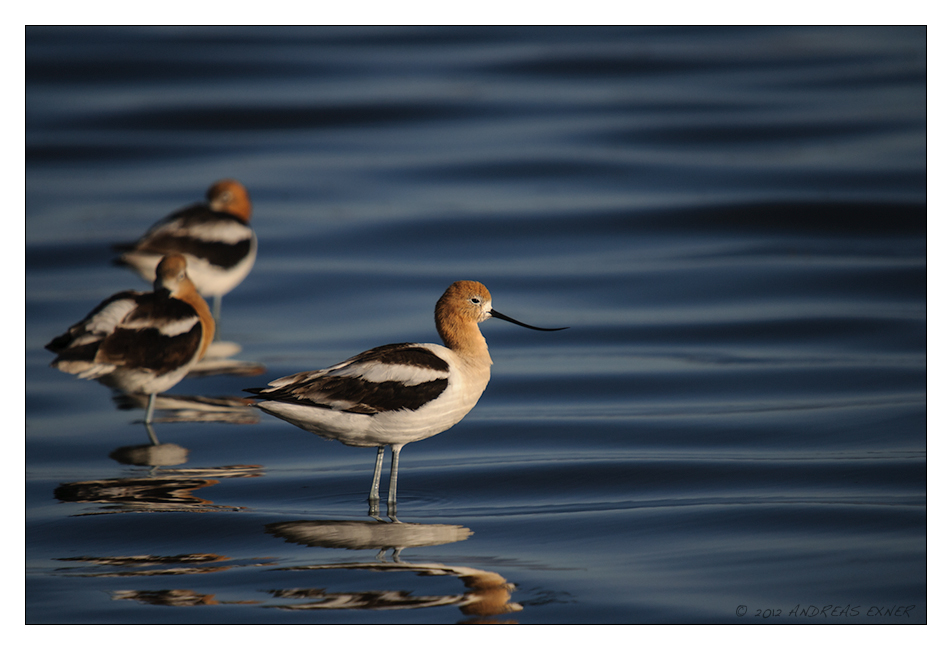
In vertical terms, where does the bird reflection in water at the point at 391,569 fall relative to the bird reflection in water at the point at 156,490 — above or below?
below

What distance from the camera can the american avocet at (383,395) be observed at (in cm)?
540

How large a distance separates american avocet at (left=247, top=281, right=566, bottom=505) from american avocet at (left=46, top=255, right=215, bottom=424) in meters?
2.17

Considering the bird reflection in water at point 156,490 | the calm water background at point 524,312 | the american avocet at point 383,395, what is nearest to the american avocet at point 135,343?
the calm water background at point 524,312

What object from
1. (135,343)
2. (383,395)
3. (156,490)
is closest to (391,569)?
(383,395)

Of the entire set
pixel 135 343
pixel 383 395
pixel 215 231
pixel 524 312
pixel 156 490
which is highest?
pixel 215 231

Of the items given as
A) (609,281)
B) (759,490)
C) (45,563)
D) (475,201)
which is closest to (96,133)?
(475,201)

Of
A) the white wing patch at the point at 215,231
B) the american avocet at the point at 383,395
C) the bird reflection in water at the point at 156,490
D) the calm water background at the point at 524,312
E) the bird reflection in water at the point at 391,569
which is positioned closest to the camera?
the bird reflection in water at the point at 391,569

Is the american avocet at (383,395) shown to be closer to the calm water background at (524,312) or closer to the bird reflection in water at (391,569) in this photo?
the bird reflection in water at (391,569)

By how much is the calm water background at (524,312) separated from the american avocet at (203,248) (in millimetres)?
416

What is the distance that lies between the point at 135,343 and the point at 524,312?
3.94 m

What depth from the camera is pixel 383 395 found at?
5398 mm

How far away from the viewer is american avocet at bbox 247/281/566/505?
17.7 feet

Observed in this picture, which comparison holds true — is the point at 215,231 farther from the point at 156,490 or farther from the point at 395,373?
the point at 395,373

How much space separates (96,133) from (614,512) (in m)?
12.0
